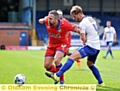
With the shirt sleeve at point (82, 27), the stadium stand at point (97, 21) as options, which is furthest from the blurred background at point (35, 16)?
the shirt sleeve at point (82, 27)

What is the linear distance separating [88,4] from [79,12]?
146 feet

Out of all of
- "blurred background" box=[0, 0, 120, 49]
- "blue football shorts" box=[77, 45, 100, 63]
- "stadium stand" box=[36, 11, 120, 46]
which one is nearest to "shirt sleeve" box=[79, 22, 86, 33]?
"blue football shorts" box=[77, 45, 100, 63]

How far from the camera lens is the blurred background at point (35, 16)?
48000 millimetres

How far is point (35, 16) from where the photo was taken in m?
49.8

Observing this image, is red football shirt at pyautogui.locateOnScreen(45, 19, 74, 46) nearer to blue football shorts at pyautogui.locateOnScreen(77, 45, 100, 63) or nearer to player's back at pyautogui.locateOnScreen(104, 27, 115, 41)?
blue football shorts at pyautogui.locateOnScreen(77, 45, 100, 63)

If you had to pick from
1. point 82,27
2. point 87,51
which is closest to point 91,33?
point 82,27

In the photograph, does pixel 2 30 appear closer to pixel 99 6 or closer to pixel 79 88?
pixel 99 6

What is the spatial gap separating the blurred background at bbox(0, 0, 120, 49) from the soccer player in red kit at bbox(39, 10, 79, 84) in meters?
34.9

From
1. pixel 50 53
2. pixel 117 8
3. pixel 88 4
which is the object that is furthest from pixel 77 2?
pixel 50 53

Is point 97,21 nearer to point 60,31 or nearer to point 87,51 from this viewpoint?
point 87,51

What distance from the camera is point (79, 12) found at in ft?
36.1

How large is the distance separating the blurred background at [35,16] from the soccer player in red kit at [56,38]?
114 feet

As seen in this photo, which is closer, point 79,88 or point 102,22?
point 79,88

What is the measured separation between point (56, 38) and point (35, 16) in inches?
1526
